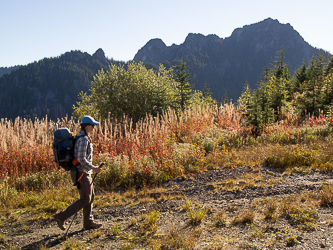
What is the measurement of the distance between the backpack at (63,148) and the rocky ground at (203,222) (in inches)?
52.5

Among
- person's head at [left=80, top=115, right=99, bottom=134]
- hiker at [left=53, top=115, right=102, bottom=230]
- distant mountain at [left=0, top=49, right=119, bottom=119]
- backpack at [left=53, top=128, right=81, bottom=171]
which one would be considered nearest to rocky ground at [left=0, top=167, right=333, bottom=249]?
hiker at [left=53, top=115, right=102, bottom=230]

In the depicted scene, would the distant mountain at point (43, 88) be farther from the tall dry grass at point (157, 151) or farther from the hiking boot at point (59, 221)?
the hiking boot at point (59, 221)

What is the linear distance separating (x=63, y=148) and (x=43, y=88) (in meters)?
192

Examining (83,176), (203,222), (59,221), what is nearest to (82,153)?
(83,176)

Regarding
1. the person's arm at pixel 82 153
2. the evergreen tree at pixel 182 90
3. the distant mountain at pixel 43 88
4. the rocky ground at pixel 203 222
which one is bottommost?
the rocky ground at pixel 203 222

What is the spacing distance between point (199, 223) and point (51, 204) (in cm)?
347

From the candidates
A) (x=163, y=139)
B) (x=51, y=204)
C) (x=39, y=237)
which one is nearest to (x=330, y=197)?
(x=163, y=139)

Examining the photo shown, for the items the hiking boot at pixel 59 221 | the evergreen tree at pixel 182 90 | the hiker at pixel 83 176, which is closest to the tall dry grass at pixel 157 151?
the hiker at pixel 83 176

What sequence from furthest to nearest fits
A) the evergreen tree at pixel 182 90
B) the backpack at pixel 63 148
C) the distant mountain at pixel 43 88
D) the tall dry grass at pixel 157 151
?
the distant mountain at pixel 43 88 < the evergreen tree at pixel 182 90 < the tall dry grass at pixel 157 151 < the backpack at pixel 63 148

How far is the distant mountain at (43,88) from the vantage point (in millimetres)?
157250

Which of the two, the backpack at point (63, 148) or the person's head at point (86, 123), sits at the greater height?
the person's head at point (86, 123)

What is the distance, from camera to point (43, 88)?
170 m

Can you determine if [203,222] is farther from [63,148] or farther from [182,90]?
[182,90]

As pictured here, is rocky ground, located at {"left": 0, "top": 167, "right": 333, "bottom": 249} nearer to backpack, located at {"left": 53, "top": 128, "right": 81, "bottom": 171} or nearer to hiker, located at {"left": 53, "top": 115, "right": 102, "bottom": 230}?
hiker, located at {"left": 53, "top": 115, "right": 102, "bottom": 230}
